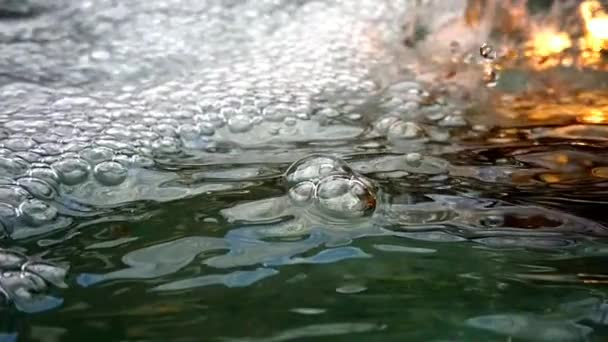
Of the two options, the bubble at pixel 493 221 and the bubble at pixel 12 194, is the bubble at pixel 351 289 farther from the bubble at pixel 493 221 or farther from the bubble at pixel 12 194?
the bubble at pixel 12 194

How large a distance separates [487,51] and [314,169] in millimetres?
469

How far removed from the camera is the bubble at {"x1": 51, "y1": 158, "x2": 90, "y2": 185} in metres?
0.63

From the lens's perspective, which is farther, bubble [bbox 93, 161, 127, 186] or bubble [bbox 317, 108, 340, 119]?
bubble [bbox 317, 108, 340, 119]

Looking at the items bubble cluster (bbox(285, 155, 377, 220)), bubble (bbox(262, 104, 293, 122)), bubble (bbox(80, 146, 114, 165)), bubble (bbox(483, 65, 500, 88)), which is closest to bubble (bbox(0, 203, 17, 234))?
bubble (bbox(80, 146, 114, 165))

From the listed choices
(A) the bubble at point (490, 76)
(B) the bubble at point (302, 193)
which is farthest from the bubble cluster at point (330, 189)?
(A) the bubble at point (490, 76)

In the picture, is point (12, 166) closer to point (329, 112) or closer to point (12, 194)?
point (12, 194)

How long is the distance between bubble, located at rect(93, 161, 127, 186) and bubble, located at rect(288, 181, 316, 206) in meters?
0.15

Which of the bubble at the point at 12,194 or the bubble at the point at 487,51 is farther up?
the bubble at the point at 487,51

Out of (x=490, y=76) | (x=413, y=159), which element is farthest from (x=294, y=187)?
(x=490, y=76)

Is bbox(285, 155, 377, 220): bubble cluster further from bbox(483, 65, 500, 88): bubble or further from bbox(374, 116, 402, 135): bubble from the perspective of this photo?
bbox(483, 65, 500, 88): bubble

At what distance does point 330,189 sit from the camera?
0.58 meters

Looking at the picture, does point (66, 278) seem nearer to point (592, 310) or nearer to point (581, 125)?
Answer: point (592, 310)

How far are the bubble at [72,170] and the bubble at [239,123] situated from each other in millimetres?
174

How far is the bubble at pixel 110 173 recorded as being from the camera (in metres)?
0.63
